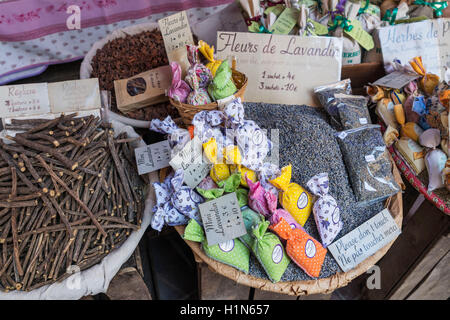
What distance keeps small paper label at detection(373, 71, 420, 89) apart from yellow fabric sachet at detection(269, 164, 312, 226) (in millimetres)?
675

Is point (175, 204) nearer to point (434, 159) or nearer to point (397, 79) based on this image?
point (434, 159)

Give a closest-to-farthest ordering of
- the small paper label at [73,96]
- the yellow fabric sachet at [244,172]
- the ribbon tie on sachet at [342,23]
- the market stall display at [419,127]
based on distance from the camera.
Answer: the yellow fabric sachet at [244,172]
the market stall display at [419,127]
the small paper label at [73,96]
the ribbon tie on sachet at [342,23]

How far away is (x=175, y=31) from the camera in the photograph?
126cm

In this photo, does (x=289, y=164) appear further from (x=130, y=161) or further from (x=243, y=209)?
(x=130, y=161)

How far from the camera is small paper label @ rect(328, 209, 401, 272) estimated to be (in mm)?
978

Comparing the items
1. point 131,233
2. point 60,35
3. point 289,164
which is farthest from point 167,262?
point 60,35

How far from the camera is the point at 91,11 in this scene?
179cm

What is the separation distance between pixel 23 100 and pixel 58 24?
2.61 ft

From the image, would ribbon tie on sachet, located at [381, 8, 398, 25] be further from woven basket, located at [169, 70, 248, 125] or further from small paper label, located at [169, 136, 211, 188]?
small paper label, located at [169, 136, 211, 188]

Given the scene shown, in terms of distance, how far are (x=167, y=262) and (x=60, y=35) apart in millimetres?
1454

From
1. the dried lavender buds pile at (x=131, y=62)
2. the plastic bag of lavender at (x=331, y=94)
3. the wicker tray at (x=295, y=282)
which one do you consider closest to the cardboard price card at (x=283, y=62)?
the plastic bag of lavender at (x=331, y=94)

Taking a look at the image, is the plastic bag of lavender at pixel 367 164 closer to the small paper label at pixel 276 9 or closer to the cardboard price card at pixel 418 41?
the cardboard price card at pixel 418 41

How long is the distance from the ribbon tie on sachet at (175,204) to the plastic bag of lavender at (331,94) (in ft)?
2.13

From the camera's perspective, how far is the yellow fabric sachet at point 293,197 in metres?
0.99
